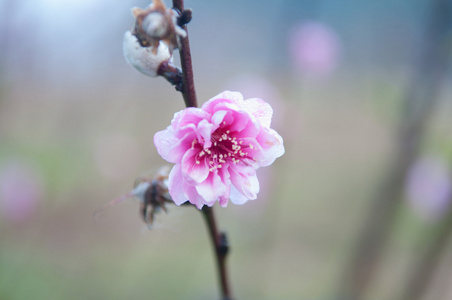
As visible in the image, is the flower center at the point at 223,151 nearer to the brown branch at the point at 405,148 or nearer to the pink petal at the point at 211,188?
the pink petal at the point at 211,188

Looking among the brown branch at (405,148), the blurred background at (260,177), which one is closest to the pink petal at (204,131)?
the blurred background at (260,177)

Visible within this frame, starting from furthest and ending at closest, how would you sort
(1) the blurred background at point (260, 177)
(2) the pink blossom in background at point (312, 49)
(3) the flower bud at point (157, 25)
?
(2) the pink blossom in background at point (312, 49) < (1) the blurred background at point (260, 177) < (3) the flower bud at point (157, 25)

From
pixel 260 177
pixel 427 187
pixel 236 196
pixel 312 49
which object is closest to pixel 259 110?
pixel 236 196

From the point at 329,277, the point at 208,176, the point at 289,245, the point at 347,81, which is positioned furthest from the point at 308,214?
the point at 208,176

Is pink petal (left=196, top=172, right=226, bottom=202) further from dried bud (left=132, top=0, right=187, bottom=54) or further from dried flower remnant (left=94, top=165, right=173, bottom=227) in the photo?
dried bud (left=132, top=0, right=187, bottom=54)

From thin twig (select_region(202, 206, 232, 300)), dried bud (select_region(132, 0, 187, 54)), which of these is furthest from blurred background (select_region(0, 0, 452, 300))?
dried bud (select_region(132, 0, 187, 54))

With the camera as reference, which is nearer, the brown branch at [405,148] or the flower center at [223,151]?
the flower center at [223,151]
